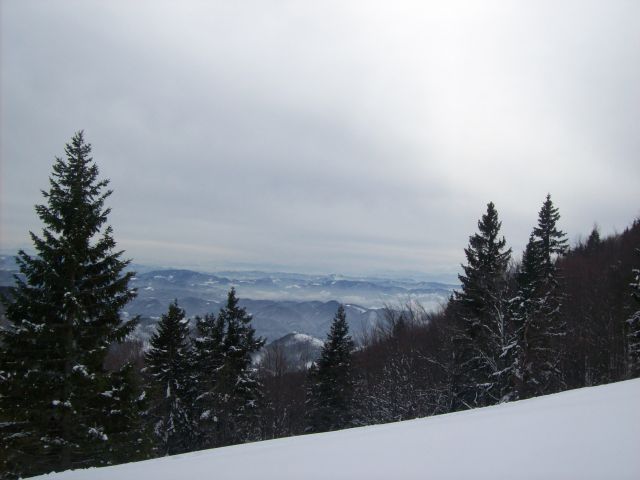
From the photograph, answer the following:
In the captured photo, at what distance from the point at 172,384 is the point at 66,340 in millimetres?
16703

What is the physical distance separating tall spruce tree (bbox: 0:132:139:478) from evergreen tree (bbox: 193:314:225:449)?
12.8 meters

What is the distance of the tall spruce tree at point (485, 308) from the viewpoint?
18828 mm

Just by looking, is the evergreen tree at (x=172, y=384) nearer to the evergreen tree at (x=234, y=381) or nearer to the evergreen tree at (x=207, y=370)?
the evergreen tree at (x=207, y=370)

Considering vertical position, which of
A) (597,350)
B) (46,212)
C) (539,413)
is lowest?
(597,350)

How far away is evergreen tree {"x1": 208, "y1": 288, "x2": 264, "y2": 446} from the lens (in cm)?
2327

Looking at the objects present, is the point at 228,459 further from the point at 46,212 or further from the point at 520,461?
the point at 46,212

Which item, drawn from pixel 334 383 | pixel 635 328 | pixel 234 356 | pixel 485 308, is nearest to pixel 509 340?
pixel 485 308

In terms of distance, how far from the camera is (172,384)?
81.8 feet

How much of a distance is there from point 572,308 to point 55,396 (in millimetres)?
34870

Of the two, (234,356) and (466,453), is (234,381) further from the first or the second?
(466,453)

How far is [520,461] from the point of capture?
3273 mm

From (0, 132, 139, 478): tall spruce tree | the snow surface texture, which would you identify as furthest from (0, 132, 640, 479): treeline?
the snow surface texture

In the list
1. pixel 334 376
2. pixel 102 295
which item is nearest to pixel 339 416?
pixel 334 376

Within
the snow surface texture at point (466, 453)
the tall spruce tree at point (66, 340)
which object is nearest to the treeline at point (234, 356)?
the tall spruce tree at point (66, 340)
